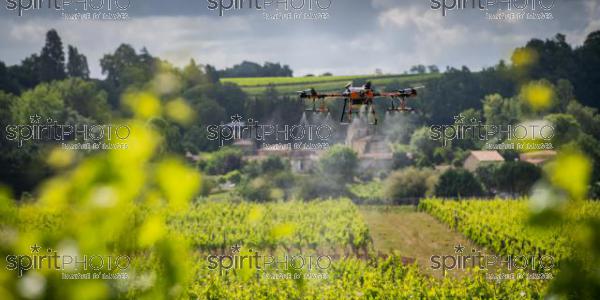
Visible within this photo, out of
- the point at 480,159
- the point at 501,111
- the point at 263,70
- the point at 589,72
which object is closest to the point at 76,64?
the point at 263,70

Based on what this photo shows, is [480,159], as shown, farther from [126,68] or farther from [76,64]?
[76,64]

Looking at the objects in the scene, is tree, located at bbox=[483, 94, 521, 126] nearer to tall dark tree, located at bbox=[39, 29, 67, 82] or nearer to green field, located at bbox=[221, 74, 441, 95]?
green field, located at bbox=[221, 74, 441, 95]

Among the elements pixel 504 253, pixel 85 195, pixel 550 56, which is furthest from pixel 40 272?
pixel 550 56

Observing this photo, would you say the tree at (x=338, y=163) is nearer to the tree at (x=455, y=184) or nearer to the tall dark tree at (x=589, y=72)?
the tree at (x=455, y=184)

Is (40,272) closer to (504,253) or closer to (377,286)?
(377,286)

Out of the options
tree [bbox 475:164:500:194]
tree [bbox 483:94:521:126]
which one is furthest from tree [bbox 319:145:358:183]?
tree [bbox 483:94:521:126]

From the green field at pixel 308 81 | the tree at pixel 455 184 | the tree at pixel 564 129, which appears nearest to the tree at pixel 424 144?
the tree at pixel 564 129
